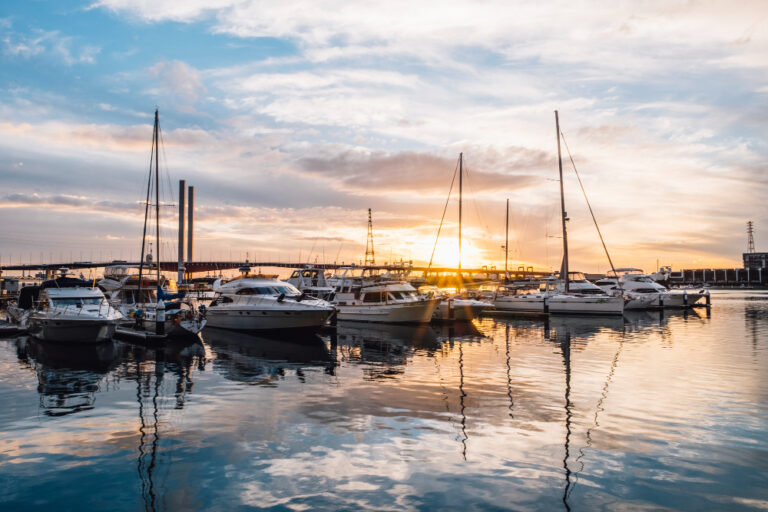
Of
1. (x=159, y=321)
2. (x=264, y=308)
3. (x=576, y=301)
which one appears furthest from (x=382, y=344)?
(x=576, y=301)

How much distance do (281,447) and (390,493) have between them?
2.98 meters

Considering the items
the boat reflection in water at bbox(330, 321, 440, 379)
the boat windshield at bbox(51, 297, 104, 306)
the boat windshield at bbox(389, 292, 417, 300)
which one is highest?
the boat windshield at bbox(51, 297, 104, 306)

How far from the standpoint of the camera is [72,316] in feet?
82.7

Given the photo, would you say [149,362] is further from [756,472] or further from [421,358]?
[756,472]

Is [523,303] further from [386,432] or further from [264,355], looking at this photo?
[386,432]

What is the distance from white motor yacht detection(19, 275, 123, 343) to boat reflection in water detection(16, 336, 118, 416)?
1.79 ft

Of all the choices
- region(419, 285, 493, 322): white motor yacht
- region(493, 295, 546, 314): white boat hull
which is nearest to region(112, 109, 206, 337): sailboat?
region(419, 285, 493, 322): white motor yacht

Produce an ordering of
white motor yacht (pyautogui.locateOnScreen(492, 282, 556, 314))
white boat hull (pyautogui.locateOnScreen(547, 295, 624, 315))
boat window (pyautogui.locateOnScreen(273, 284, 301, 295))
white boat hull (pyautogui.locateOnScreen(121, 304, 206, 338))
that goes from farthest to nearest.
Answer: white motor yacht (pyautogui.locateOnScreen(492, 282, 556, 314)) → white boat hull (pyautogui.locateOnScreen(547, 295, 624, 315)) → boat window (pyautogui.locateOnScreen(273, 284, 301, 295)) → white boat hull (pyautogui.locateOnScreen(121, 304, 206, 338))

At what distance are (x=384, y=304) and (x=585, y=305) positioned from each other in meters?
19.7

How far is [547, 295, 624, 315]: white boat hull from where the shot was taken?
44.5 meters

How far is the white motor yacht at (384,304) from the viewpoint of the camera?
3634cm

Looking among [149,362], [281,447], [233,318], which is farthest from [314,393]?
[233,318]

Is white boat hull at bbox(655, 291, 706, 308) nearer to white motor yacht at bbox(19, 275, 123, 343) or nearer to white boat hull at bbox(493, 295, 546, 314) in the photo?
white boat hull at bbox(493, 295, 546, 314)

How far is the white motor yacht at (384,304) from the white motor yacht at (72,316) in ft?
51.1
